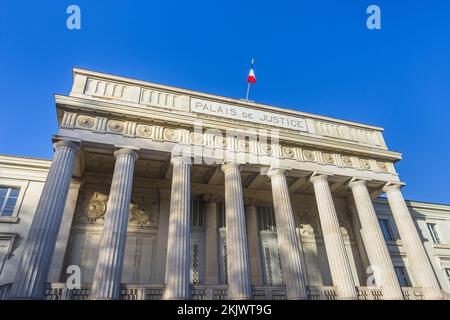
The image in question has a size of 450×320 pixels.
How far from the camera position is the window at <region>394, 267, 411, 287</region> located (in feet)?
62.2

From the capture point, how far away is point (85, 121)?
13.6m

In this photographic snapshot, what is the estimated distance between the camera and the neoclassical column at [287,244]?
41.4 ft

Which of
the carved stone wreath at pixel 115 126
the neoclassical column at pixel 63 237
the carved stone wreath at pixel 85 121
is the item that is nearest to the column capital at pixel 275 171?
the carved stone wreath at pixel 115 126

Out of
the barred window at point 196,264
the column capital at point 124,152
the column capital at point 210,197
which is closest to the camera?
the column capital at point 124,152

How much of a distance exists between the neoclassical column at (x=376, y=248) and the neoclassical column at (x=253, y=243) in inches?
227

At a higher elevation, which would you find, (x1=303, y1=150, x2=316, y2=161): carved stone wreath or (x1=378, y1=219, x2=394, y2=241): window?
(x1=303, y1=150, x2=316, y2=161): carved stone wreath

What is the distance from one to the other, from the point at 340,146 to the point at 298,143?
271 cm

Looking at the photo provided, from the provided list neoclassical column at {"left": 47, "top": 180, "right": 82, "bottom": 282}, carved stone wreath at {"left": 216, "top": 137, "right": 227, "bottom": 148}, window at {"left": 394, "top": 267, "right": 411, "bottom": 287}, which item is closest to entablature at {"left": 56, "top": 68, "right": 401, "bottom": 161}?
carved stone wreath at {"left": 216, "top": 137, "right": 227, "bottom": 148}

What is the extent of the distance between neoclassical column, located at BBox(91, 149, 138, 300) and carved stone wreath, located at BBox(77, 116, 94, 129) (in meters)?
1.71

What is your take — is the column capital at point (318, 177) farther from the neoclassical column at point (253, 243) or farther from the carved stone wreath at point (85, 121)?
the carved stone wreath at point (85, 121)

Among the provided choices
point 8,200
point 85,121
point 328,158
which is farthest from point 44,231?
point 328,158

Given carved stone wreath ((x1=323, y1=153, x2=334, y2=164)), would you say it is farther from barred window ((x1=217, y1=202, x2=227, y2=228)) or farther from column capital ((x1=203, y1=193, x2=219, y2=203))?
column capital ((x1=203, y1=193, x2=219, y2=203))

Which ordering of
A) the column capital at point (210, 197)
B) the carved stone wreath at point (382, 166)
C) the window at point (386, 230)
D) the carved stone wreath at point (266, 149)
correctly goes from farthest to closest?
the window at point (386, 230) < the carved stone wreath at point (382, 166) < the column capital at point (210, 197) < the carved stone wreath at point (266, 149)
